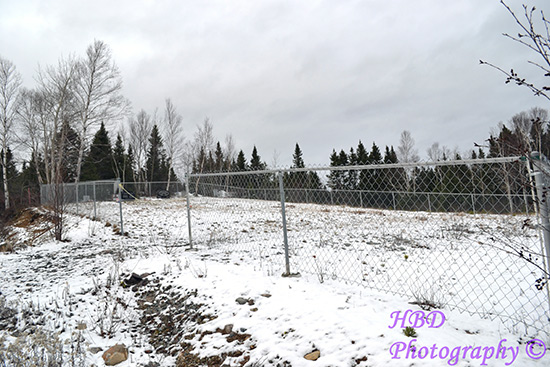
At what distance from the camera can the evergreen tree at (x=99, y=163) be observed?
32.4 m

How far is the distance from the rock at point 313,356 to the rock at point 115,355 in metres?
2.01

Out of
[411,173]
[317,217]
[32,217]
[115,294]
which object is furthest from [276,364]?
[32,217]

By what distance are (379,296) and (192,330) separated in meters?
2.32

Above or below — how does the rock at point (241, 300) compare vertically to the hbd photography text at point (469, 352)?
below

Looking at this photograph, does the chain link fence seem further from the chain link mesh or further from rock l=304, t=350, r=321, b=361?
rock l=304, t=350, r=321, b=361

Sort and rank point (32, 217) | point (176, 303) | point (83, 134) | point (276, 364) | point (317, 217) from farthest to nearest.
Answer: point (83, 134), point (32, 217), point (317, 217), point (176, 303), point (276, 364)

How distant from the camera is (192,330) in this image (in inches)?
128

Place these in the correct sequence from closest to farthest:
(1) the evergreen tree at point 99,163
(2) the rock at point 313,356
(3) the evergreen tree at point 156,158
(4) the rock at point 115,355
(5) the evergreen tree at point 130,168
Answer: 1. (2) the rock at point 313,356
2. (4) the rock at point 115,355
3. (1) the evergreen tree at point 99,163
4. (5) the evergreen tree at point 130,168
5. (3) the evergreen tree at point 156,158

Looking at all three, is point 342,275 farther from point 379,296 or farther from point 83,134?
point 83,134

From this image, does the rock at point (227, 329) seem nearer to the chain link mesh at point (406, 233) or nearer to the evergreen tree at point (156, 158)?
the chain link mesh at point (406, 233)

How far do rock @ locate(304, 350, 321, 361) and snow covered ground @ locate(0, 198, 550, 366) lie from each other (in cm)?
3
